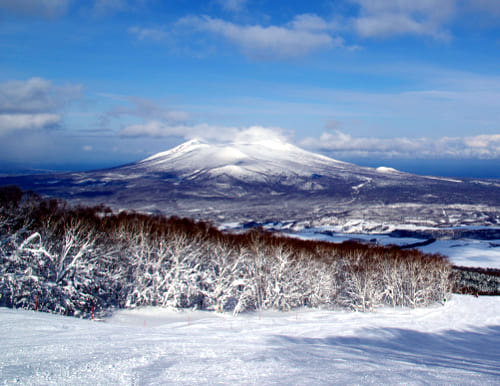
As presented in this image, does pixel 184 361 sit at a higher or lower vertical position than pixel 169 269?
higher

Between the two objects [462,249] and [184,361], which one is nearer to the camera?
[184,361]

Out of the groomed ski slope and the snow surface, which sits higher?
the groomed ski slope

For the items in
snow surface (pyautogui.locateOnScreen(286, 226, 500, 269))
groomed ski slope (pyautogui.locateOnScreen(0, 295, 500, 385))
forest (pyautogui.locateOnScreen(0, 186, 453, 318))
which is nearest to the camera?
groomed ski slope (pyautogui.locateOnScreen(0, 295, 500, 385))

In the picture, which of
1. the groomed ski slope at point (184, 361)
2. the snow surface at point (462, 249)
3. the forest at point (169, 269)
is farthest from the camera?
the snow surface at point (462, 249)

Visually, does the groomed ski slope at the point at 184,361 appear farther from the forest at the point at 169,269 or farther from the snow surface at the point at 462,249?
the snow surface at the point at 462,249

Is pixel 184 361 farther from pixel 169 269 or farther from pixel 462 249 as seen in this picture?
pixel 462 249

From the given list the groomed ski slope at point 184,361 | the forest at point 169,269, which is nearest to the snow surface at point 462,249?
the forest at point 169,269

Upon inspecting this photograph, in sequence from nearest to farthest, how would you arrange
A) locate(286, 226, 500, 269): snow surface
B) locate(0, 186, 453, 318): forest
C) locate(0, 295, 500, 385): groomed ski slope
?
locate(0, 295, 500, 385): groomed ski slope, locate(0, 186, 453, 318): forest, locate(286, 226, 500, 269): snow surface

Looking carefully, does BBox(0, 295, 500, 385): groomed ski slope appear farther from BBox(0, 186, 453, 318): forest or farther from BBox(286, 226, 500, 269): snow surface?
BBox(286, 226, 500, 269): snow surface

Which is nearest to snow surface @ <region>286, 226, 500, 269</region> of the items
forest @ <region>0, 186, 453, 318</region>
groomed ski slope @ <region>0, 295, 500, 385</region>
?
forest @ <region>0, 186, 453, 318</region>

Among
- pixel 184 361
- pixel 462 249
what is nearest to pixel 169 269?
pixel 184 361
